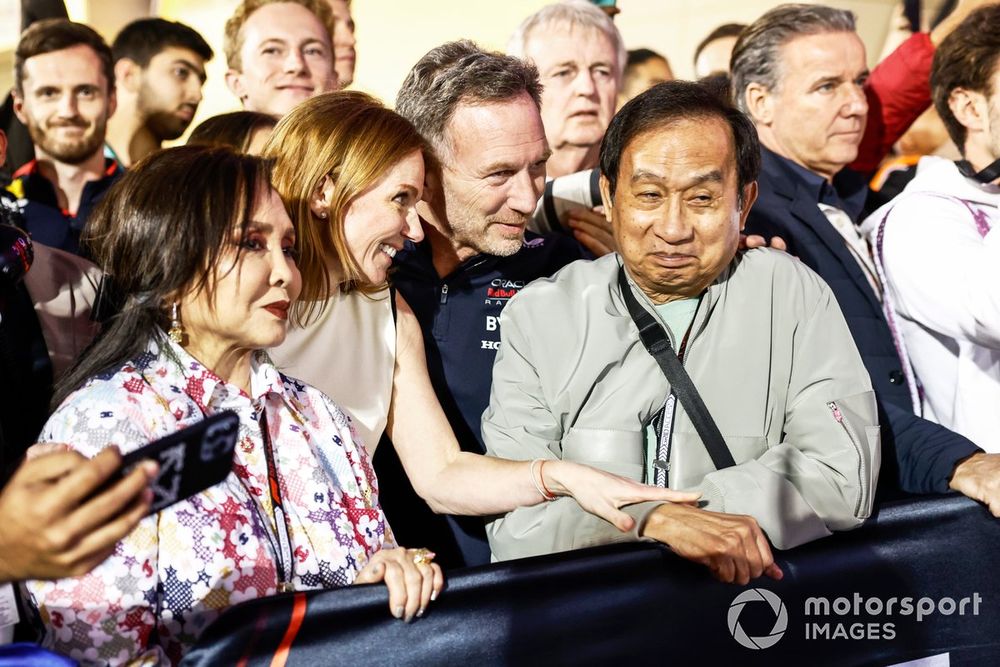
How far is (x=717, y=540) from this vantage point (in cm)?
219

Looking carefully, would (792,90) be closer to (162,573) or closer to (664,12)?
(162,573)

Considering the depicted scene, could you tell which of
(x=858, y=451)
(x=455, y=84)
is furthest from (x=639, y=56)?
(x=858, y=451)

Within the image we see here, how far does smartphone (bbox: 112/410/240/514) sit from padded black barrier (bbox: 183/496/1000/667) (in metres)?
0.40

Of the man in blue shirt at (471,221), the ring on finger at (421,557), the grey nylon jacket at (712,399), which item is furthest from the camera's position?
the man in blue shirt at (471,221)

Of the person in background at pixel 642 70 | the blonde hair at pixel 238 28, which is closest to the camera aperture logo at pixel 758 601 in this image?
the blonde hair at pixel 238 28

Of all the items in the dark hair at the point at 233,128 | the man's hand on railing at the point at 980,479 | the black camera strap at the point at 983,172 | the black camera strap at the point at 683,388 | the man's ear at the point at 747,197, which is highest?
the dark hair at the point at 233,128

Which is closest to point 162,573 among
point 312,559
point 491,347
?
point 312,559

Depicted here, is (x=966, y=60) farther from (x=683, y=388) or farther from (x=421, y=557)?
(x=421, y=557)

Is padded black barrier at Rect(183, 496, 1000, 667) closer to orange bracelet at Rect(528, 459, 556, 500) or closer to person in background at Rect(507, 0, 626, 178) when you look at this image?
orange bracelet at Rect(528, 459, 556, 500)

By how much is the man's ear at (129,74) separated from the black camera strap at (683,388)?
12.3 ft

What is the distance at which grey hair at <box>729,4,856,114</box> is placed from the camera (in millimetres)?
4109

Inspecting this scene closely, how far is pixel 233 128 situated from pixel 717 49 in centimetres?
381

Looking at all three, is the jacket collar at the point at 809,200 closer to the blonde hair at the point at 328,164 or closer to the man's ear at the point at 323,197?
the blonde hair at the point at 328,164

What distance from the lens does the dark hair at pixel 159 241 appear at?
2146mm
